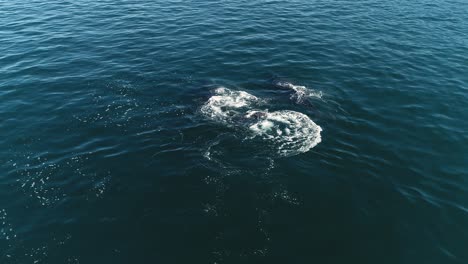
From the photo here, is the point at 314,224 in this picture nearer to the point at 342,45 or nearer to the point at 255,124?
the point at 255,124

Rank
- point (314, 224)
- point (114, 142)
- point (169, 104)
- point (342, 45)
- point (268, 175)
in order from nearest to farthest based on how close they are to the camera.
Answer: point (314, 224) < point (268, 175) < point (114, 142) < point (169, 104) < point (342, 45)

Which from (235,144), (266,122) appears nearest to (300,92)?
(266,122)

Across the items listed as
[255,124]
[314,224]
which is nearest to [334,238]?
[314,224]

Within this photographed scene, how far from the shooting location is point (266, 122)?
4444cm

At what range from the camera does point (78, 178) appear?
123ft

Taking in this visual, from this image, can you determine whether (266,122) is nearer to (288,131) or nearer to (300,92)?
(288,131)

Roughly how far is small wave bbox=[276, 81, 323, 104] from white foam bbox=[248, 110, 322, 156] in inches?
156

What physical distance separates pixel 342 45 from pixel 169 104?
35.7 m

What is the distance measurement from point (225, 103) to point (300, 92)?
11187 mm

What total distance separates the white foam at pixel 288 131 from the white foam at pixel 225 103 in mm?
2563

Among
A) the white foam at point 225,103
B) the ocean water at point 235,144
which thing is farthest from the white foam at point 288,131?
the white foam at point 225,103

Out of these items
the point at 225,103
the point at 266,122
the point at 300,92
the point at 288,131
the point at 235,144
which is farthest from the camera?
the point at 300,92

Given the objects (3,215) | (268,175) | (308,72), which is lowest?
(3,215)

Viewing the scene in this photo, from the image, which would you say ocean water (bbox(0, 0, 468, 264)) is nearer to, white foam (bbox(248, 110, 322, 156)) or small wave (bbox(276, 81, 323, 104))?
white foam (bbox(248, 110, 322, 156))
